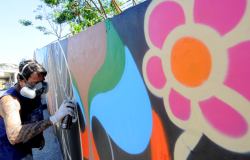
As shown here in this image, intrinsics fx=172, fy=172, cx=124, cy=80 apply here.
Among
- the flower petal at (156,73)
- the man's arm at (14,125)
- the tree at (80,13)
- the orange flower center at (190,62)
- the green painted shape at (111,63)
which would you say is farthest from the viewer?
the tree at (80,13)

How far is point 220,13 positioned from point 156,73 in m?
0.40

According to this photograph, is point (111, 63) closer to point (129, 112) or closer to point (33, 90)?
point (129, 112)

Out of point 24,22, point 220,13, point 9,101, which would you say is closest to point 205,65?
point 220,13

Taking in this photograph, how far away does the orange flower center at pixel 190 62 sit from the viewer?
0.67m

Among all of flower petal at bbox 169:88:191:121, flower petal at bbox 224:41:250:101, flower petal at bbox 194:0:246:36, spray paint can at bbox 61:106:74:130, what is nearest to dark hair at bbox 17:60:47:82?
spray paint can at bbox 61:106:74:130

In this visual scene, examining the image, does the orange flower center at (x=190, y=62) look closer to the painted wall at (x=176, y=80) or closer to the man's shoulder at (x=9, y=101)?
the painted wall at (x=176, y=80)

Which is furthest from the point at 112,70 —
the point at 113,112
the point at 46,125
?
the point at 46,125

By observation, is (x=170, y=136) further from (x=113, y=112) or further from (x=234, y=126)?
(x=113, y=112)

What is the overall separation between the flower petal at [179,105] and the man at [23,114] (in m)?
1.42

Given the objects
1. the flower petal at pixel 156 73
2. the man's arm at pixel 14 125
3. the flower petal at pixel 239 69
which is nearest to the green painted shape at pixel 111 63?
the flower petal at pixel 156 73

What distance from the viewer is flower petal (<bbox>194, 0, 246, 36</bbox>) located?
1.80 feet

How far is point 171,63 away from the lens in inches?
Answer: 32.0

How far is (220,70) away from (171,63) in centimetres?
23

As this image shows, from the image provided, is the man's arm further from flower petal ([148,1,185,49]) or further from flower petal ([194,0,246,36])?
flower petal ([194,0,246,36])
